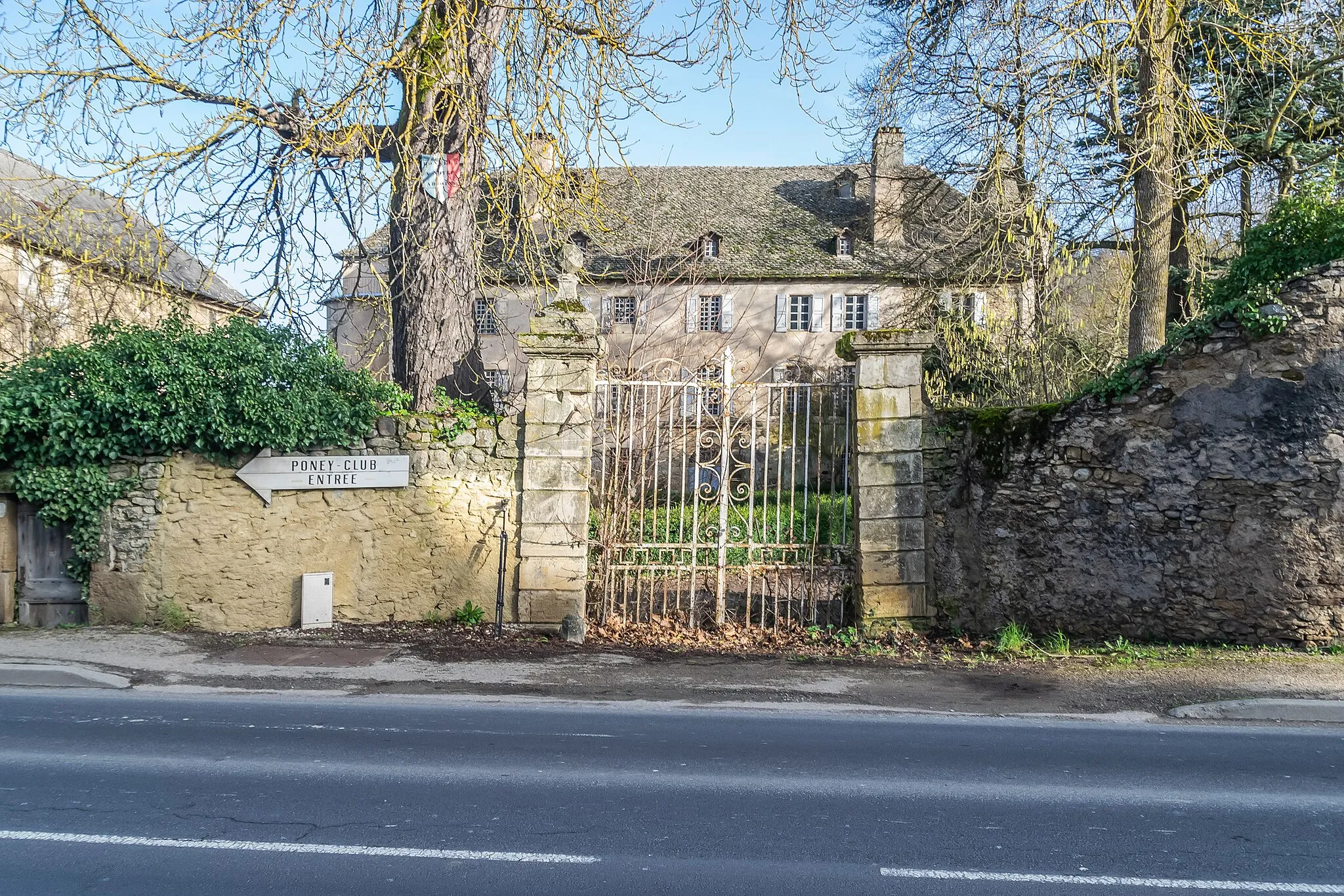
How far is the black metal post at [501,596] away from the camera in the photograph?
912 centimetres

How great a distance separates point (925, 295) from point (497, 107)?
35.0 ft

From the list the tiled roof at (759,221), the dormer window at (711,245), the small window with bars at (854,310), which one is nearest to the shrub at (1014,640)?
the tiled roof at (759,221)

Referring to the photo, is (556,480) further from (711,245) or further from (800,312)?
(800,312)

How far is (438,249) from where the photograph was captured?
10.4 m

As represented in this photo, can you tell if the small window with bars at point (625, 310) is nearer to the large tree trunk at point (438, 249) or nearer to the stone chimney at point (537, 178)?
the large tree trunk at point (438, 249)

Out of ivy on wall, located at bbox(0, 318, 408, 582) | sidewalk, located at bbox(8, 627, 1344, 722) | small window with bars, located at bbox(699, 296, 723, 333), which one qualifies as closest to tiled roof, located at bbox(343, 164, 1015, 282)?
small window with bars, located at bbox(699, 296, 723, 333)

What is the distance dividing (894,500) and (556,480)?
11.4 ft

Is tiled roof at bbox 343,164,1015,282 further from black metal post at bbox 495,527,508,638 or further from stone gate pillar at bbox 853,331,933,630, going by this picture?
black metal post at bbox 495,527,508,638

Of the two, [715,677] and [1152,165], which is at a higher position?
[1152,165]

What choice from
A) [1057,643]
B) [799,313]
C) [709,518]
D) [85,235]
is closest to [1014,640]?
[1057,643]

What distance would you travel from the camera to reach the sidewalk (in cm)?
728

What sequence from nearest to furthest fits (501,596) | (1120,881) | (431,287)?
(1120,881), (501,596), (431,287)

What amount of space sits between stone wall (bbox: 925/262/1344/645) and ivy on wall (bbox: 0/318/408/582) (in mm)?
6488

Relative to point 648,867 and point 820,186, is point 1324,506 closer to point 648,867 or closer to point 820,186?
point 648,867
